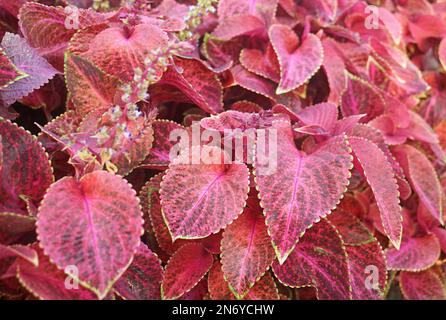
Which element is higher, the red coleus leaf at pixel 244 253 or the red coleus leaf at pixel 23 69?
the red coleus leaf at pixel 23 69

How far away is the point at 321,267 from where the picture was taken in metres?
0.95

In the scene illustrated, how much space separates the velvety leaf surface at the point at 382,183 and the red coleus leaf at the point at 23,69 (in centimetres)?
59

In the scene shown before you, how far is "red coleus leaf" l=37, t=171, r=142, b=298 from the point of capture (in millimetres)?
710

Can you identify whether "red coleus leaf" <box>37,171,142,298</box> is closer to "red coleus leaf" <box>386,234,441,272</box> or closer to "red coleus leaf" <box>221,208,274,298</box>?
"red coleus leaf" <box>221,208,274,298</box>

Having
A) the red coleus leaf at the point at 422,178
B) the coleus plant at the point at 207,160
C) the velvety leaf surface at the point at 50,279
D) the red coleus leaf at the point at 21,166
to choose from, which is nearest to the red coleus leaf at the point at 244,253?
the coleus plant at the point at 207,160

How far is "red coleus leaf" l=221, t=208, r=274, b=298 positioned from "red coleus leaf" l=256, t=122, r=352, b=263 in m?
0.08

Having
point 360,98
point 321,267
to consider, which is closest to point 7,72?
point 321,267

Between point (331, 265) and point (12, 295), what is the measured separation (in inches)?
21.5

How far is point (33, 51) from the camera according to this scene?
1.03 metres

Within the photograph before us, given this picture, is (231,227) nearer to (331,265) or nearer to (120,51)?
(331,265)

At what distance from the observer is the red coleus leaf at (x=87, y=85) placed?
1.02 metres

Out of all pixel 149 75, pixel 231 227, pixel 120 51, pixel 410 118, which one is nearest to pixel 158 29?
pixel 120 51

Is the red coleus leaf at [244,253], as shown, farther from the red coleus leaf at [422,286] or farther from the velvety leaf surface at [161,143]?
the red coleus leaf at [422,286]

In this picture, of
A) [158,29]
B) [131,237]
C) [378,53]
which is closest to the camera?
[131,237]
